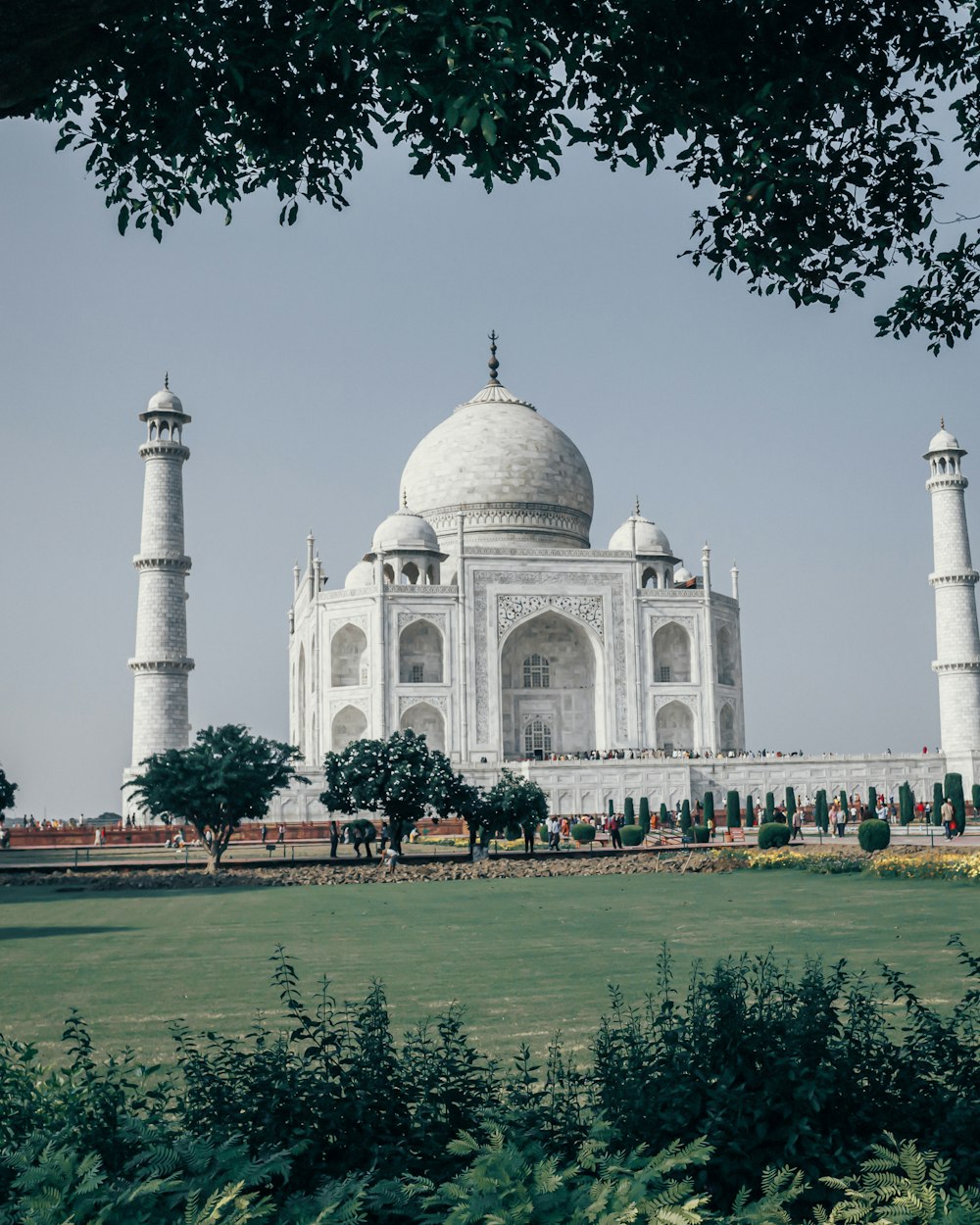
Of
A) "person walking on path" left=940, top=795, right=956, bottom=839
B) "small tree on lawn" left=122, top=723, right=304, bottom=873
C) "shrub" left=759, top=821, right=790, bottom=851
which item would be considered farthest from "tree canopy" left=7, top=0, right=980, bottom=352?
"person walking on path" left=940, top=795, right=956, bottom=839

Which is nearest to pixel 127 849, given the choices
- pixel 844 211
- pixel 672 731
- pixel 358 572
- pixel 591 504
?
pixel 358 572

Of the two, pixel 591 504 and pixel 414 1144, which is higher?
pixel 591 504

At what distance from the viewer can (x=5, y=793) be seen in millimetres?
34000

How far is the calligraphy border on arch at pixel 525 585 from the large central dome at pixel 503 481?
2.54 m

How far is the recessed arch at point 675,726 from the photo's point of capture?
1715 inches

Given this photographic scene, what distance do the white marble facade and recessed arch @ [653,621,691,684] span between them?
1.9 inches

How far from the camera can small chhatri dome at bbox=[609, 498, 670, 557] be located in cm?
4728

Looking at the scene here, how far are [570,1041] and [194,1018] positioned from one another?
7.44 feet

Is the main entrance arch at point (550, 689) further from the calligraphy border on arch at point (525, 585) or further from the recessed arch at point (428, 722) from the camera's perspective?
the recessed arch at point (428, 722)

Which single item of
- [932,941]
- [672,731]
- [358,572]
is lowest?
[932,941]

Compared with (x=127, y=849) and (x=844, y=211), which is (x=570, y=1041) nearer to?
(x=844, y=211)

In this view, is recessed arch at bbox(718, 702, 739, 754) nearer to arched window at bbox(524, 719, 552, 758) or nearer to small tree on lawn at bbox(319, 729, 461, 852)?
arched window at bbox(524, 719, 552, 758)

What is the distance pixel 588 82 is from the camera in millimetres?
5352

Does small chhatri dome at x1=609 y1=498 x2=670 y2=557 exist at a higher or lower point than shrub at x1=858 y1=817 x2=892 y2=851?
higher
